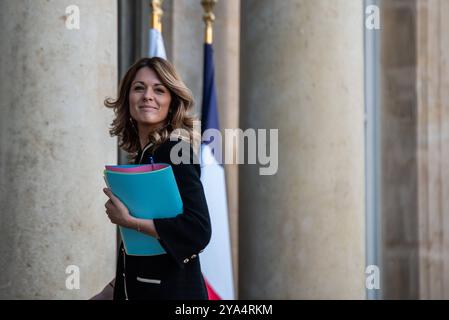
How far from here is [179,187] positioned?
8.93 ft

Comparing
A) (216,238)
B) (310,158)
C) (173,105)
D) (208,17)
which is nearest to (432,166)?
(216,238)

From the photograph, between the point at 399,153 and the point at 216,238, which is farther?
the point at 399,153

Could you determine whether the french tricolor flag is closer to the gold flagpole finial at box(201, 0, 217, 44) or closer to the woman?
the gold flagpole finial at box(201, 0, 217, 44)

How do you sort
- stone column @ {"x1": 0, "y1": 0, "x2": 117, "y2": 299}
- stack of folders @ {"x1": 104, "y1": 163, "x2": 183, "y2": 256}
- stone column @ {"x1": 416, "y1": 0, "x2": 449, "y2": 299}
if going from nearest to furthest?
stack of folders @ {"x1": 104, "y1": 163, "x2": 183, "y2": 256} < stone column @ {"x1": 0, "y1": 0, "x2": 117, "y2": 299} < stone column @ {"x1": 416, "y1": 0, "x2": 449, "y2": 299}

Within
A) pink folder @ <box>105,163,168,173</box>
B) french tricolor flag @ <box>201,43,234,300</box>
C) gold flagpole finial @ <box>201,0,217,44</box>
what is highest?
gold flagpole finial @ <box>201,0,217,44</box>

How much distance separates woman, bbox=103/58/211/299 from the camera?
2.68 meters

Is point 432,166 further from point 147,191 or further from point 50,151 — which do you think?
point 147,191

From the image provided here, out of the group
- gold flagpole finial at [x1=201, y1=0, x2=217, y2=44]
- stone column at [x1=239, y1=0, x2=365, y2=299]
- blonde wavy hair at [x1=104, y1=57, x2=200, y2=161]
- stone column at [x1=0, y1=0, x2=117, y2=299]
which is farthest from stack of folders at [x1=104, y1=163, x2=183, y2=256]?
gold flagpole finial at [x1=201, y1=0, x2=217, y2=44]

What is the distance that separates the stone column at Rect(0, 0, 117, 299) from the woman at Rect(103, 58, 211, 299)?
104cm

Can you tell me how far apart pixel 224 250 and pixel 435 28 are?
3.08 metres

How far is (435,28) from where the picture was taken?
7.50m

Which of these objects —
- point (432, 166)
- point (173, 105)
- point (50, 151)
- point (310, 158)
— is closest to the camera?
point (173, 105)

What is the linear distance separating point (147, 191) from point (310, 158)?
103 inches

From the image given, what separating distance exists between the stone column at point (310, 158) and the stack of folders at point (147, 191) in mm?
2474
